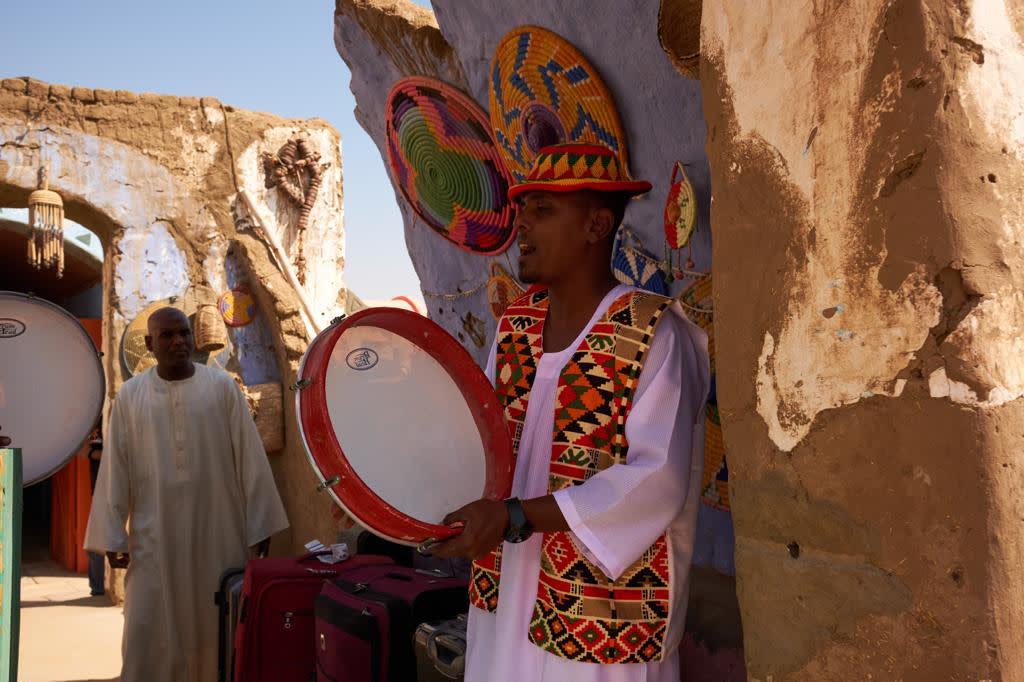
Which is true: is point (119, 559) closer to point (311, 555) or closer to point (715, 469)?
point (311, 555)

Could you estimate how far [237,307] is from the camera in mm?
7504

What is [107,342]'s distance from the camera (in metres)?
7.38

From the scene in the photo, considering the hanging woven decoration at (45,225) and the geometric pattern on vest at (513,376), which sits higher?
the hanging woven decoration at (45,225)

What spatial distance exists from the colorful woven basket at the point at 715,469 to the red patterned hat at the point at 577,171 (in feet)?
2.57

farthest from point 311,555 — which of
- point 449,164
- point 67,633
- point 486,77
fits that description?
point 67,633

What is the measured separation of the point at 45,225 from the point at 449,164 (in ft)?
14.4

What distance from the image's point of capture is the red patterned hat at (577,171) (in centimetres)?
199

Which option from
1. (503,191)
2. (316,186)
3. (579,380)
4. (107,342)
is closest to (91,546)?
(503,191)

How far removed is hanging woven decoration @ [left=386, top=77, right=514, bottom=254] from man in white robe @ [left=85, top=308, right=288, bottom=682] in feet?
3.93

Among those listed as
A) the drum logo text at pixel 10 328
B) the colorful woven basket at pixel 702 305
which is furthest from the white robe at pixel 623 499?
the drum logo text at pixel 10 328

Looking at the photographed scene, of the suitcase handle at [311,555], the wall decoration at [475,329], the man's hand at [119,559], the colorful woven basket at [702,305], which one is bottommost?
the man's hand at [119,559]

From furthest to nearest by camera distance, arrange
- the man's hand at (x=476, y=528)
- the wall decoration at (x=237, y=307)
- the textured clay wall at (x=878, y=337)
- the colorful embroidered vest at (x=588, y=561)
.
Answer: the wall decoration at (x=237, y=307) → the colorful embroidered vest at (x=588, y=561) → the man's hand at (x=476, y=528) → the textured clay wall at (x=878, y=337)

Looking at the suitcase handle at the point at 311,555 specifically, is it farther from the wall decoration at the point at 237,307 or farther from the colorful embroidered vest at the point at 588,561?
the wall decoration at the point at 237,307

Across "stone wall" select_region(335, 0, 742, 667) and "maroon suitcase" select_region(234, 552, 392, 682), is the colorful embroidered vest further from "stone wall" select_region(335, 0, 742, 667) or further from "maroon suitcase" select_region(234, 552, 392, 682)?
"maroon suitcase" select_region(234, 552, 392, 682)
